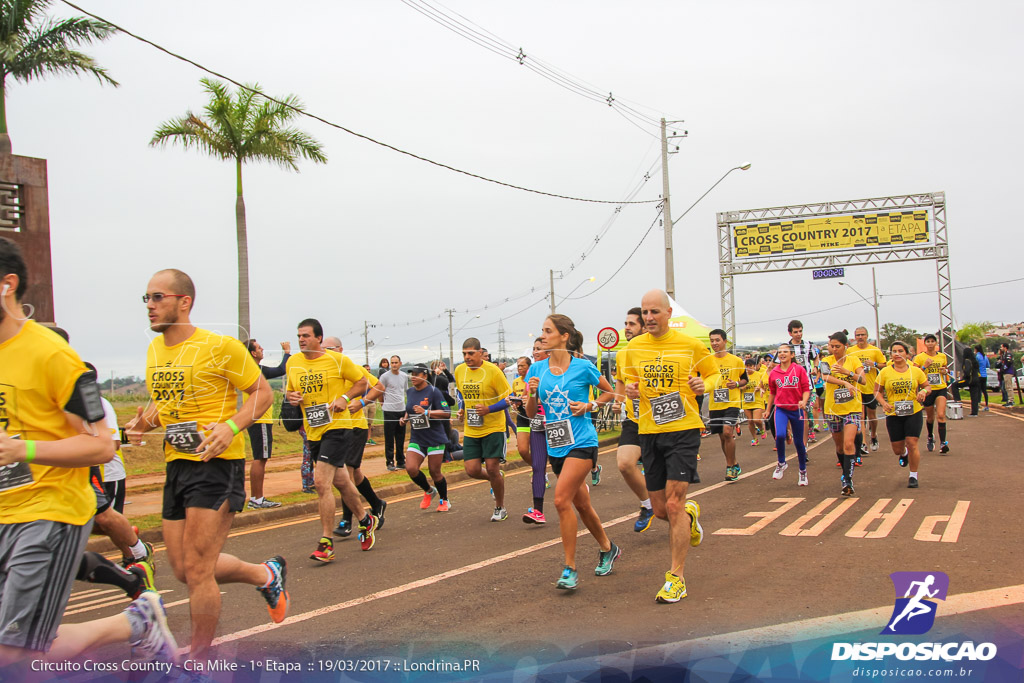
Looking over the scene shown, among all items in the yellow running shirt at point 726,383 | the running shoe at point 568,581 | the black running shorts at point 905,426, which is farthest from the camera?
the yellow running shirt at point 726,383

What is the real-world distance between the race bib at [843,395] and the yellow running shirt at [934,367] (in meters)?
4.92

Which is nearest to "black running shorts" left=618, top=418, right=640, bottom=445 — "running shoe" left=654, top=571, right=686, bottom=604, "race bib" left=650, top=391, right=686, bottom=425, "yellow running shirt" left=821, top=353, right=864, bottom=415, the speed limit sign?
"race bib" left=650, top=391, right=686, bottom=425

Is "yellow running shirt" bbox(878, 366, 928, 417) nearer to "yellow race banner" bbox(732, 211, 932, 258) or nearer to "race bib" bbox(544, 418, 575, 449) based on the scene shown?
"race bib" bbox(544, 418, 575, 449)

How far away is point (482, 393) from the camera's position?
30.8 feet

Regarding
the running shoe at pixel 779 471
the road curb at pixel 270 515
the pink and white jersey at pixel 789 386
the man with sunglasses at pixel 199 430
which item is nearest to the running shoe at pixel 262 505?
the road curb at pixel 270 515

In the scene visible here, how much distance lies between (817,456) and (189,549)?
44.4 ft

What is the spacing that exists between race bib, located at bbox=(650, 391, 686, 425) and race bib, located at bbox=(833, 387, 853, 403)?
5.66 meters

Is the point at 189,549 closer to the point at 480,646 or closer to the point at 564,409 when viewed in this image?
the point at 480,646

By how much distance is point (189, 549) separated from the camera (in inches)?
171

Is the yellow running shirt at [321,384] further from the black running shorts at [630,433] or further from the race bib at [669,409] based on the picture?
the race bib at [669,409]

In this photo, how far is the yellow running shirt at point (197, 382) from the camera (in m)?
4.61

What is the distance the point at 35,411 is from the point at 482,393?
619cm

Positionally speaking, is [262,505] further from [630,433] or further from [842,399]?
[842,399]

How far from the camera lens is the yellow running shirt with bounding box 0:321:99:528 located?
11.0ft
